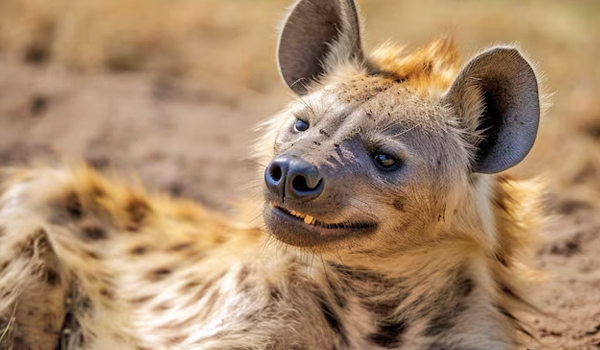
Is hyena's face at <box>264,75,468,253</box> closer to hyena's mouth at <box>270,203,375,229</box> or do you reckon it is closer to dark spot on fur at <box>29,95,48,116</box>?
hyena's mouth at <box>270,203,375,229</box>

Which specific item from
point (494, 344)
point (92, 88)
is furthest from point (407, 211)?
point (92, 88)

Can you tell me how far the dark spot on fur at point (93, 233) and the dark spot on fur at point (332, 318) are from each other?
1.15 metres

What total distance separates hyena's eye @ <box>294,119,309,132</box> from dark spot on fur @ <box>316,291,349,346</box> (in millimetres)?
509

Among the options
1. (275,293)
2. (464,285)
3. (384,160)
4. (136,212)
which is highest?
(384,160)

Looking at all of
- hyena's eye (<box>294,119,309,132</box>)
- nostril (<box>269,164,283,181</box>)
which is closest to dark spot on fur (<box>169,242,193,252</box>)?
hyena's eye (<box>294,119,309,132</box>)

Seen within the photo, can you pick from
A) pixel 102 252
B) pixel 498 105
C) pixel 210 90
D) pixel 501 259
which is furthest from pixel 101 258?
A: pixel 210 90

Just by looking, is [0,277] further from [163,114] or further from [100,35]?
[100,35]

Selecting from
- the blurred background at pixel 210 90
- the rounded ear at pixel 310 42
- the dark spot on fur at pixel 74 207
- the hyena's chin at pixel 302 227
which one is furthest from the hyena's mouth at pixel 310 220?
the dark spot on fur at pixel 74 207

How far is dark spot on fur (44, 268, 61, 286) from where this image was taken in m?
3.34

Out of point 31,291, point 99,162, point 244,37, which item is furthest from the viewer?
point 244,37

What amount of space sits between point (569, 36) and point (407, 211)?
5.16 m

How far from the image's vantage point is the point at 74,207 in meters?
3.78

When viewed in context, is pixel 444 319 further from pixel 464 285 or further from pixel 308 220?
pixel 308 220

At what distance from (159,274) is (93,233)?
1.17 feet
